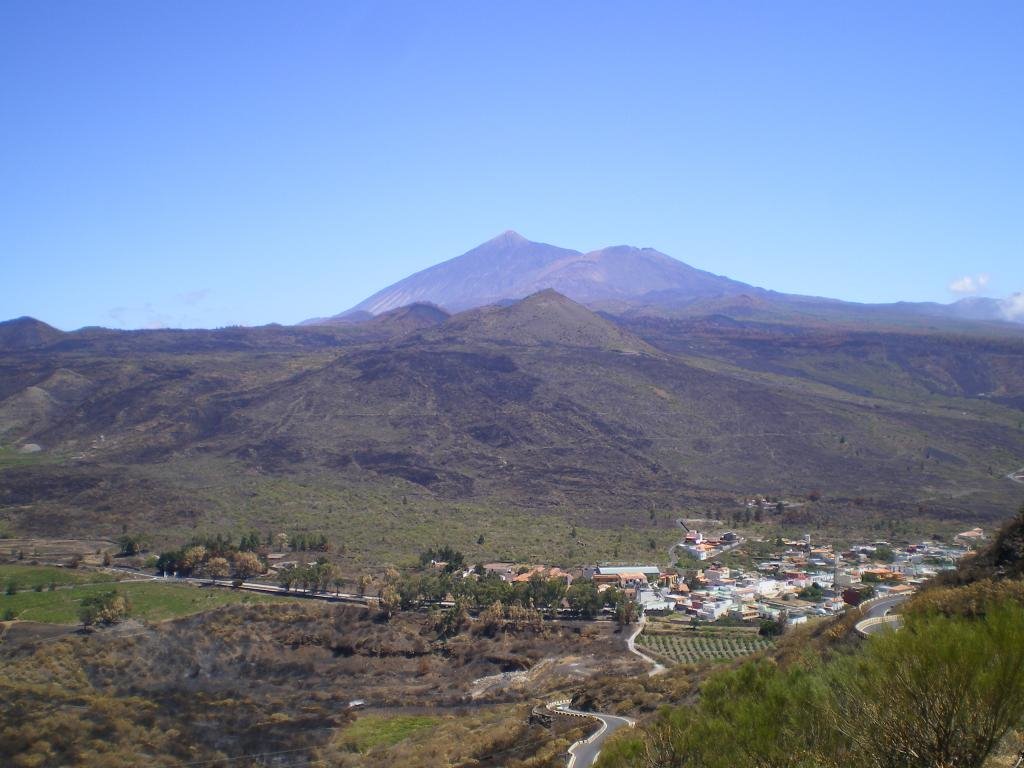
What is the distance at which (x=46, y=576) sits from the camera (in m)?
38.1

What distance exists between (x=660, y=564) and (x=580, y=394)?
37745 mm

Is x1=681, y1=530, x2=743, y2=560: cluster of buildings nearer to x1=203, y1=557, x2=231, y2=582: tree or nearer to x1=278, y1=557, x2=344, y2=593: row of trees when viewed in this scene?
x1=278, y1=557, x2=344, y2=593: row of trees

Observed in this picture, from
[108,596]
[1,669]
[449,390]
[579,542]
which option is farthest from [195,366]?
[1,669]

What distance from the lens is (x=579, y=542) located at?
164ft

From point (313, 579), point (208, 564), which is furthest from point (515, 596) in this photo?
point (208, 564)

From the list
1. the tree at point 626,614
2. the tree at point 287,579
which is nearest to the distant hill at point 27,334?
the tree at point 287,579

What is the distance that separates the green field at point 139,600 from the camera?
A: 31906 millimetres

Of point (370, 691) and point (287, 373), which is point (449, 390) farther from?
point (370, 691)

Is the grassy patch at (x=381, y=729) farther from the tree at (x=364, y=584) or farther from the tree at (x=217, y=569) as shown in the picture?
the tree at (x=217, y=569)

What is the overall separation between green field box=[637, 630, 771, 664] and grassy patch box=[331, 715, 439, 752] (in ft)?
28.0

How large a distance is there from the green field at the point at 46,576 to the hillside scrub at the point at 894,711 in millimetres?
34564

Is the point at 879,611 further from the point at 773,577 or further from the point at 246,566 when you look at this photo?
the point at 246,566

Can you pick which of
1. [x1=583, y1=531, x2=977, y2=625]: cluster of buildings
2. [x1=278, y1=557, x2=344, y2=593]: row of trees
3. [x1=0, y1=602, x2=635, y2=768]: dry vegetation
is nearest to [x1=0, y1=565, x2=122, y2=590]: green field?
[x1=278, y1=557, x2=344, y2=593]: row of trees

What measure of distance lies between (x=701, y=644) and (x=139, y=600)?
21785mm
